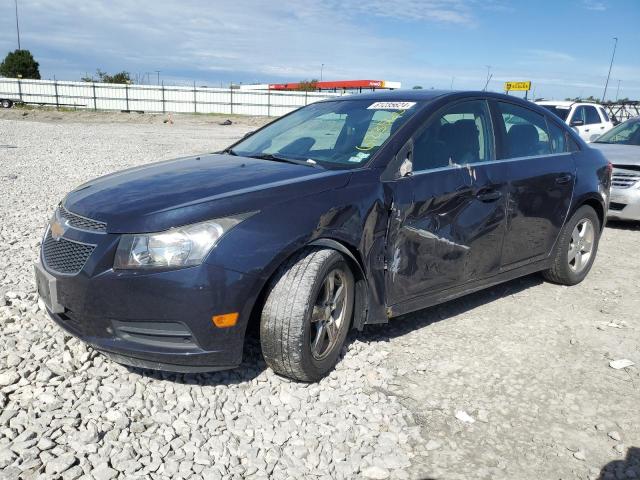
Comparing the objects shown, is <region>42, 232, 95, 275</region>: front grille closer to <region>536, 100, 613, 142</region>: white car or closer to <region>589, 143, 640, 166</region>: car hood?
<region>589, 143, 640, 166</region>: car hood

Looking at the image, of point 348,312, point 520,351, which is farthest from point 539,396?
point 348,312

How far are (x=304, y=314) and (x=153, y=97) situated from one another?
41404 millimetres

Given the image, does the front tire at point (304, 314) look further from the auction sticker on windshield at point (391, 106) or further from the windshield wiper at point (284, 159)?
the auction sticker on windshield at point (391, 106)

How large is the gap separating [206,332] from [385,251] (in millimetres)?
1215

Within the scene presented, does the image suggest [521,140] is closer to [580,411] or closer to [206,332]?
[580,411]

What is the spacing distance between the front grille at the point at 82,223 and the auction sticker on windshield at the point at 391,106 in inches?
83.0

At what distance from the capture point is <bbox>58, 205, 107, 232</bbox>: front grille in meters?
2.87

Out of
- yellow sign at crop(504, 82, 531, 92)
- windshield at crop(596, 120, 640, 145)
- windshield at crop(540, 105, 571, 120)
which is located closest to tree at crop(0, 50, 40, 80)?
yellow sign at crop(504, 82, 531, 92)

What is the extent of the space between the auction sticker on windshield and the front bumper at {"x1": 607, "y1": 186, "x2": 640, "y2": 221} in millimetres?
5123

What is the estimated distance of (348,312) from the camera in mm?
3389

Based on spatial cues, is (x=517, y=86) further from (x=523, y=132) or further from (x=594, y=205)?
(x=523, y=132)

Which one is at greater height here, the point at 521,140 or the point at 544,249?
the point at 521,140

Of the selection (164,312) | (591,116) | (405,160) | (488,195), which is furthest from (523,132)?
(591,116)

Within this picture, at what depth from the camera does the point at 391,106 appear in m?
3.99
